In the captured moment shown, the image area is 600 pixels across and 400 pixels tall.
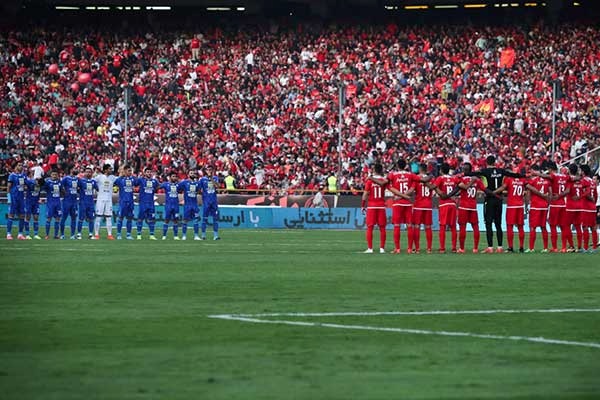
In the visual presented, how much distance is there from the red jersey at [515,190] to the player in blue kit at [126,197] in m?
11.6

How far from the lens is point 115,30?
57.5 meters

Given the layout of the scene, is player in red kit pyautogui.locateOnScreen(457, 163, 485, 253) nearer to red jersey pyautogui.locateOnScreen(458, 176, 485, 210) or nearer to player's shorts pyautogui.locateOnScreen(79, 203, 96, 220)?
red jersey pyautogui.locateOnScreen(458, 176, 485, 210)

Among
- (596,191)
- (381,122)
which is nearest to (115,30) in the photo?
(381,122)

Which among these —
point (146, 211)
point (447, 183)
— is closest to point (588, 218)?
point (447, 183)

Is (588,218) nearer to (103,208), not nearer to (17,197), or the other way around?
(103,208)

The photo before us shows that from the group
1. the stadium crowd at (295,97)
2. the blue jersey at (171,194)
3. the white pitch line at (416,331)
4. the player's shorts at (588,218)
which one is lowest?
the white pitch line at (416,331)

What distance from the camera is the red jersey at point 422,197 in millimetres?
26734

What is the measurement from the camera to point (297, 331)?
10555mm

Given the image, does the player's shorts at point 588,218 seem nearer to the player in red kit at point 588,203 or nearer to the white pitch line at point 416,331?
the player in red kit at point 588,203

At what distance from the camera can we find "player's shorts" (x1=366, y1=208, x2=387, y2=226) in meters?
26.3

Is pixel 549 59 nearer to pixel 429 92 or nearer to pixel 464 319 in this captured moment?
pixel 429 92

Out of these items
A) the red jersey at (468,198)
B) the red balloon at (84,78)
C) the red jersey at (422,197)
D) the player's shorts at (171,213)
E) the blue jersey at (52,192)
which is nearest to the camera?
the red jersey at (422,197)

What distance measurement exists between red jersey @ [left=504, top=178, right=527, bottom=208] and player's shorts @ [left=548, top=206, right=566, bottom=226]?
729mm

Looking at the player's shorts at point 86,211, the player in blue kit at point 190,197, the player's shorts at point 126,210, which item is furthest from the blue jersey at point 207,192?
the player's shorts at point 86,211
